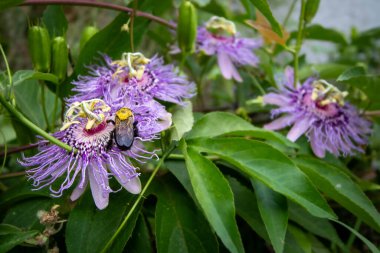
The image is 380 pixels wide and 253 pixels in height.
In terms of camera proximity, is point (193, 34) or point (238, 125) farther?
point (193, 34)

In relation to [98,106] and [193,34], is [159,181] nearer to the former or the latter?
[98,106]

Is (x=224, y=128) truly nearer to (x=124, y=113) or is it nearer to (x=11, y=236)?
(x=124, y=113)

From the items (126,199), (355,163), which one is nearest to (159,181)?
(126,199)

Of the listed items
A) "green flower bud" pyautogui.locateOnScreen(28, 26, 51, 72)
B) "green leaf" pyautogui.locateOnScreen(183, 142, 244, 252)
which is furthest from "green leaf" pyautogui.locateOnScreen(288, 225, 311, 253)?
"green flower bud" pyautogui.locateOnScreen(28, 26, 51, 72)

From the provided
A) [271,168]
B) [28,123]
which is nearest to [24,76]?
[28,123]

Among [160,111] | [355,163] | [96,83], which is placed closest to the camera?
[160,111]

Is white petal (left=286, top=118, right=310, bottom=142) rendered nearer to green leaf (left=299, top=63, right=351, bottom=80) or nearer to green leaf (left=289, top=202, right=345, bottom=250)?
green leaf (left=289, top=202, right=345, bottom=250)
